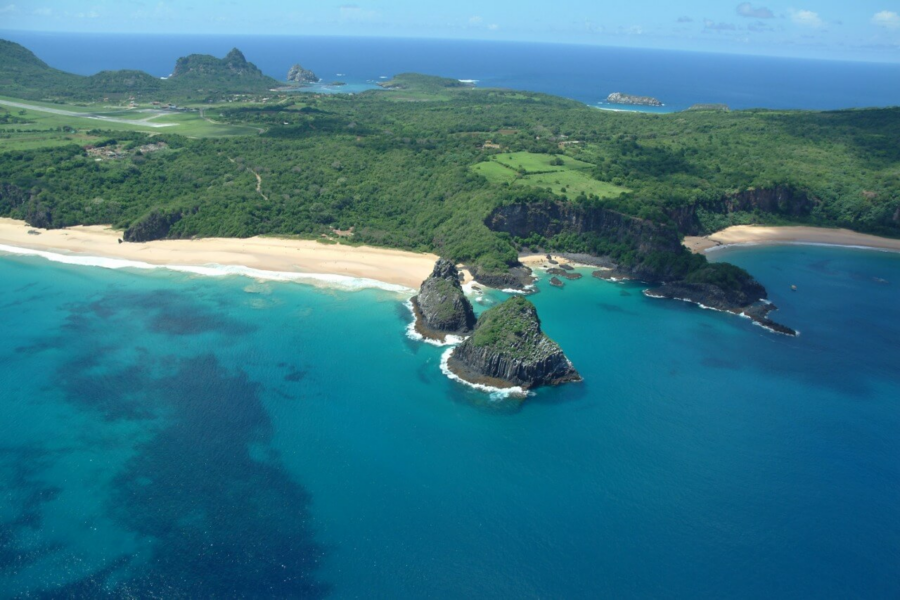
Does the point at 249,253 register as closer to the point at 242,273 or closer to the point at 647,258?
the point at 242,273

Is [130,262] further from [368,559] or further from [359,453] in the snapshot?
[368,559]

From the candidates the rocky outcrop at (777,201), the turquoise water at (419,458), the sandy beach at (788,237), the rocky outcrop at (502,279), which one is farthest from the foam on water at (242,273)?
the rocky outcrop at (777,201)

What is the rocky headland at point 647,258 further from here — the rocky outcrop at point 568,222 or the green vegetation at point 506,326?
the green vegetation at point 506,326

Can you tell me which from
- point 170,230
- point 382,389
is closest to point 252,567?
point 382,389

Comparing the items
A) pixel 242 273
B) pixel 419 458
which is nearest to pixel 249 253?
pixel 242 273

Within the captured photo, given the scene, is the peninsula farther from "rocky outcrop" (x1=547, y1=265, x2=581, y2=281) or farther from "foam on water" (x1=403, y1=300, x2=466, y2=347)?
"foam on water" (x1=403, y1=300, x2=466, y2=347)

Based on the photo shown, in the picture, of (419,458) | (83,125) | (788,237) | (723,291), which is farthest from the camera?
(83,125)

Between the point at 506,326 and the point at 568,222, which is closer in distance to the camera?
the point at 506,326
